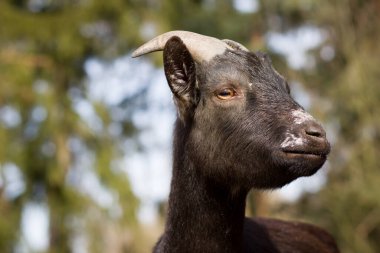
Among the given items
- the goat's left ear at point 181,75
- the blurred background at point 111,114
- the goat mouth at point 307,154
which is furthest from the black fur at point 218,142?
the blurred background at point 111,114

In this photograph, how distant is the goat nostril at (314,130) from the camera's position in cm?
532

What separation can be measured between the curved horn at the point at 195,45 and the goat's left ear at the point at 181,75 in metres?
0.12

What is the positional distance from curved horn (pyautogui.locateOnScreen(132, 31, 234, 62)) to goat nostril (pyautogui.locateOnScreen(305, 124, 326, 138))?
122 centimetres

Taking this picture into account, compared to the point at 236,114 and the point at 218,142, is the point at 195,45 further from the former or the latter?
the point at 218,142

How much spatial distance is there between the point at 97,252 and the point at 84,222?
126cm

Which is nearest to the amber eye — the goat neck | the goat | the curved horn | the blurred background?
the goat

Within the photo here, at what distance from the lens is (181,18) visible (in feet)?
65.1

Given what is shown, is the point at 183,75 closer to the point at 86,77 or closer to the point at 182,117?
the point at 182,117

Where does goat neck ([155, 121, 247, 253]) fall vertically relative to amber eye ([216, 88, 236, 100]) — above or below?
below

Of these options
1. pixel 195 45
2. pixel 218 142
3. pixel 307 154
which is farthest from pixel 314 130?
pixel 195 45

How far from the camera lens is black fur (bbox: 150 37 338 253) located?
5820 mm

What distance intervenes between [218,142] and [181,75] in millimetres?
654

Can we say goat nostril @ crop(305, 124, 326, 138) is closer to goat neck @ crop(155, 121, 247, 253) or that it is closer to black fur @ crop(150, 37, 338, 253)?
black fur @ crop(150, 37, 338, 253)

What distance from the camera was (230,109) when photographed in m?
5.98
